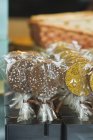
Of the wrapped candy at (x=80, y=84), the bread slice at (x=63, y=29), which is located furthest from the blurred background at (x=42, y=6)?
the wrapped candy at (x=80, y=84)

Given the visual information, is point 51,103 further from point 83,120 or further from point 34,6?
point 34,6

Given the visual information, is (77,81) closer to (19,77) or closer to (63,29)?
(19,77)

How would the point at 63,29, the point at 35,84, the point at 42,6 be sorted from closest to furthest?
the point at 35,84 < the point at 63,29 < the point at 42,6

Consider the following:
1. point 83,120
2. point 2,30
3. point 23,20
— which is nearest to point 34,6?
point 23,20

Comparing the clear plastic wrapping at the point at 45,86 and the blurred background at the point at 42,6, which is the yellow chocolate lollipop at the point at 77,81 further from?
the blurred background at the point at 42,6

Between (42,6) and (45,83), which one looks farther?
(42,6)

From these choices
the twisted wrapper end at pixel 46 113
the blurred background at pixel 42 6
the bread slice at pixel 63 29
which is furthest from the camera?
the blurred background at pixel 42 6

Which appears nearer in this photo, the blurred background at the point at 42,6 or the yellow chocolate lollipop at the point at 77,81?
the yellow chocolate lollipop at the point at 77,81

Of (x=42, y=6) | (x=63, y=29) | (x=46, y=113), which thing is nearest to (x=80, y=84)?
(x=46, y=113)
